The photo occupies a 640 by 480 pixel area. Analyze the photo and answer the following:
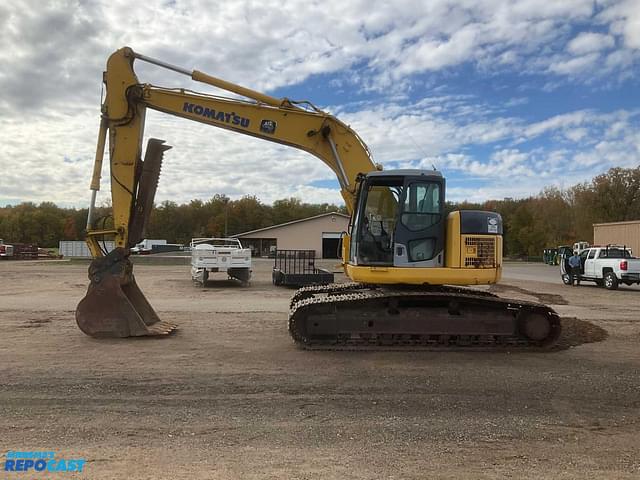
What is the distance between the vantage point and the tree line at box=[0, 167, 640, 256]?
58.7m

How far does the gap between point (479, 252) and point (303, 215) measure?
92.5m

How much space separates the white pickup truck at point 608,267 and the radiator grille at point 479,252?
18.0 metres

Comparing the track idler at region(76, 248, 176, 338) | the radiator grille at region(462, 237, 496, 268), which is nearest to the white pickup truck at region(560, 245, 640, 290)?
the radiator grille at region(462, 237, 496, 268)

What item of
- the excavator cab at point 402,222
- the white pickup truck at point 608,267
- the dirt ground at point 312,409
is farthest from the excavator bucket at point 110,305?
the white pickup truck at point 608,267

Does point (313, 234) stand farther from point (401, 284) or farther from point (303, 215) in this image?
point (401, 284)

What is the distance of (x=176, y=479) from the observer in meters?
4.06

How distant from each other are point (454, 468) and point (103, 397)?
4091 millimetres

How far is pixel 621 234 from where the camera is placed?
131 ft

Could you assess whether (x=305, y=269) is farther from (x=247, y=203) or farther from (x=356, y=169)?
(x=247, y=203)

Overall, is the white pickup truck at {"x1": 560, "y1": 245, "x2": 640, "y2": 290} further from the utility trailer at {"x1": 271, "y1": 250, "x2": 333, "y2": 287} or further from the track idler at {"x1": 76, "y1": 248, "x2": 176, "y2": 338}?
the track idler at {"x1": 76, "y1": 248, "x2": 176, "y2": 338}

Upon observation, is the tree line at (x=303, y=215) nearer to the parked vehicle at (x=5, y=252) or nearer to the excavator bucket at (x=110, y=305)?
the parked vehicle at (x=5, y=252)

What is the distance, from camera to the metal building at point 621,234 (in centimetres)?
3812

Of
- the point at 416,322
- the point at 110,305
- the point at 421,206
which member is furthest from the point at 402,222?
the point at 110,305

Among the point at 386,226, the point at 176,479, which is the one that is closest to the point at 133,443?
the point at 176,479
